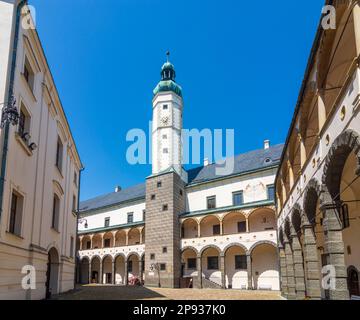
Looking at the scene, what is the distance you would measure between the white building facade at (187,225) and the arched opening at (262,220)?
90 mm

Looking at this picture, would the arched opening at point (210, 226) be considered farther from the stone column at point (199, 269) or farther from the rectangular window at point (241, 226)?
the stone column at point (199, 269)

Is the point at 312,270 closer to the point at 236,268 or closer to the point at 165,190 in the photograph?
the point at 236,268

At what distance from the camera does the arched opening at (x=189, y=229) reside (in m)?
37.6

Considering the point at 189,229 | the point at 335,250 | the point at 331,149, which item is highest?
the point at 189,229

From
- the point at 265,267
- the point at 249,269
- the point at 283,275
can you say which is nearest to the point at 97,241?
the point at 249,269

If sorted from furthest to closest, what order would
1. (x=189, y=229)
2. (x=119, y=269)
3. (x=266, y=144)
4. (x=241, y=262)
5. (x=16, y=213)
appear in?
(x=119, y=269)
(x=266, y=144)
(x=189, y=229)
(x=241, y=262)
(x=16, y=213)

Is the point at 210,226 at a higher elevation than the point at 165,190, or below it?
below

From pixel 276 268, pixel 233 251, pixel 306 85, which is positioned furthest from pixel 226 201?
pixel 306 85

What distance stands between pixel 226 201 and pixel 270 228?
233 inches

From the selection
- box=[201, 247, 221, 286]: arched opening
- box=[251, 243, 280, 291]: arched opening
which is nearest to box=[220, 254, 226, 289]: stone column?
box=[201, 247, 221, 286]: arched opening

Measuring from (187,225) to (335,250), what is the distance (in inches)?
1154

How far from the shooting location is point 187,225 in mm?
38469

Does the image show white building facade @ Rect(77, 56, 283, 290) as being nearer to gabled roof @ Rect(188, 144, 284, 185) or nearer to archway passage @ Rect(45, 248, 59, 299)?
gabled roof @ Rect(188, 144, 284, 185)

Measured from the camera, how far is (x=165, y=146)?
134ft
